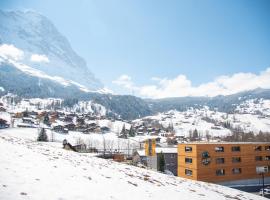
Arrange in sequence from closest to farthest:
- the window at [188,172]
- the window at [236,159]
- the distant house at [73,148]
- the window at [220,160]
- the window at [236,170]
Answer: the distant house at [73,148] → the window at [220,160] → the window at [188,172] → the window at [236,170] → the window at [236,159]

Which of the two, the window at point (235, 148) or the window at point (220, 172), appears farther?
the window at point (235, 148)

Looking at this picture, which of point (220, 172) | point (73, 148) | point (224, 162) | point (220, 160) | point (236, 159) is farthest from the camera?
point (236, 159)

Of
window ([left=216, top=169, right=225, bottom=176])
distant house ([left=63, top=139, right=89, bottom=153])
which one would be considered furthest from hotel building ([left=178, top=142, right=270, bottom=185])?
distant house ([left=63, top=139, right=89, bottom=153])

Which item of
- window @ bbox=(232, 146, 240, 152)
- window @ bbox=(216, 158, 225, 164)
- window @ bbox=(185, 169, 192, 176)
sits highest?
window @ bbox=(232, 146, 240, 152)

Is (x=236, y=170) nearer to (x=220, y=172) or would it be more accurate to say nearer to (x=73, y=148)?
(x=220, y=172)

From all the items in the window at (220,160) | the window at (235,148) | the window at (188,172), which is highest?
the window at (235,148)

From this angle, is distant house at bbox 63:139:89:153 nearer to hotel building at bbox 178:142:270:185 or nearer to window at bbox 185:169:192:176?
hotel building at bbox 178:142:270:185

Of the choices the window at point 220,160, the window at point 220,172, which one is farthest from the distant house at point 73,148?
the window at point 220,172

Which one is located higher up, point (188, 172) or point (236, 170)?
point (236, 170)

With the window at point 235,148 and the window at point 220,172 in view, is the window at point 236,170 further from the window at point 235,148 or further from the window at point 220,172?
the window at point 235,148

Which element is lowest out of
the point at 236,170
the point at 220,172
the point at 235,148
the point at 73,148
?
the point at 220,172

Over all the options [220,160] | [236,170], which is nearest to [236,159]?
[236,170]

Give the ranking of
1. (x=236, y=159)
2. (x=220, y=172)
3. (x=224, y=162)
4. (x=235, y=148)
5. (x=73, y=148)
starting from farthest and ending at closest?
1. (x=235, y=148)
2. (x=236, y=159)
3. (x=224, y=162)
4. (x=220, y=172)
5. (x=73, y=148)

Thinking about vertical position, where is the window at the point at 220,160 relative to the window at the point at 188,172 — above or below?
above
